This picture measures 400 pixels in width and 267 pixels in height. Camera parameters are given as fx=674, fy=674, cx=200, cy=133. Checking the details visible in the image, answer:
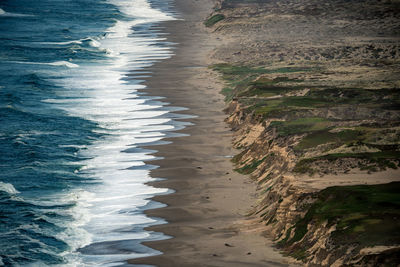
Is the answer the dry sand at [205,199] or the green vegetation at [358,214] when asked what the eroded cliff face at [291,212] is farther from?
the dry sand at [205,199]

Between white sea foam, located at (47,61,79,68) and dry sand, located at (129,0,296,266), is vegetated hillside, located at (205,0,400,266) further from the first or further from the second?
white sea foam, located at (47,61,79,68)

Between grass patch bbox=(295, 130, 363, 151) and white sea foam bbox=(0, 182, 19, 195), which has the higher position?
grass patch bbox=(295, 130, 363, 151)

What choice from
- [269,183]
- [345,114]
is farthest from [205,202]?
[345,114]

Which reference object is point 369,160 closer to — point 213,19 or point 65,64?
point 65,64

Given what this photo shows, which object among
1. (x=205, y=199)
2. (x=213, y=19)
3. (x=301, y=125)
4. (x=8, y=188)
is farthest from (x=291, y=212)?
(x=213, y=19)

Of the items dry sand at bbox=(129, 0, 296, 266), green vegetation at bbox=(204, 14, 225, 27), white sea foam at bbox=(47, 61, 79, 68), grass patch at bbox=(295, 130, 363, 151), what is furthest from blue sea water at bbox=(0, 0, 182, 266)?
green vegetation at bbox=(204, 14, 225, 27)

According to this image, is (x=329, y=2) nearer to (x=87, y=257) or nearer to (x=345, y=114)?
(x=345, y=114)

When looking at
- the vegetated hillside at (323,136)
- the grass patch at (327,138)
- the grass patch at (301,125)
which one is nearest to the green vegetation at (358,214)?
the vegetated hillside at (323,136)
